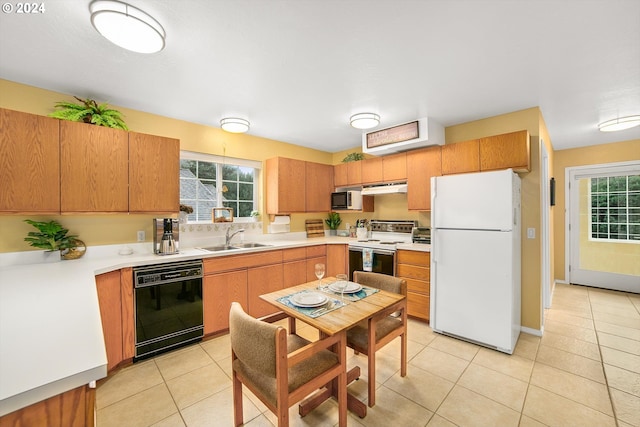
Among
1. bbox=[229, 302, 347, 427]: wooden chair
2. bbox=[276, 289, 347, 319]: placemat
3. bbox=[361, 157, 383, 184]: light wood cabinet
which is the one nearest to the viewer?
bbox=[229, 302, 347, 427]: wooden chair

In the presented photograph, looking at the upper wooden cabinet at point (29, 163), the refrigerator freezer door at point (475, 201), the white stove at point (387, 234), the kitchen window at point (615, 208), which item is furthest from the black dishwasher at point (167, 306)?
the kitchen window at point (615, 208)

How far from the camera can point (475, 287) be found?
2621mm

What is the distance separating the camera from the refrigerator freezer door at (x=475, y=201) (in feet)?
8.04

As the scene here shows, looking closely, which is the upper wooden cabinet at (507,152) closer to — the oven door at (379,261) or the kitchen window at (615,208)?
the oven door at (379,261)

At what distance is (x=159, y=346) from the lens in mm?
2477

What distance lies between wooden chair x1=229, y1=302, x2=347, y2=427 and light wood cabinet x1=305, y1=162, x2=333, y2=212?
2.83m

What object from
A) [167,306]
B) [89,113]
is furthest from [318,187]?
[89,113]

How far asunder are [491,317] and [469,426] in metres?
1.19

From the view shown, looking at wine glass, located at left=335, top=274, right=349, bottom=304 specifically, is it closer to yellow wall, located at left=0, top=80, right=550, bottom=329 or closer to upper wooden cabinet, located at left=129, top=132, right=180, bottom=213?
upper wooden cabinet, located at left=129, top=132, right=180, bottom=213

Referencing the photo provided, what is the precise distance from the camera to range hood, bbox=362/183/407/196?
12.0ft

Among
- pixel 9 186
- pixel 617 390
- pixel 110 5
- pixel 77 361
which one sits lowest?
pixel 617 390

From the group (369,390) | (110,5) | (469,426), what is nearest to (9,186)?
(110,5)

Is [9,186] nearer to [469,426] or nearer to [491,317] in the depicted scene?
[469,426]

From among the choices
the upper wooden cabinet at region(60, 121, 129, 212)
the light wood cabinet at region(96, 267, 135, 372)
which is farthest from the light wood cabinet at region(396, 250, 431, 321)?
the upper wooden cabinet at region(60, 121, 129, 212)
